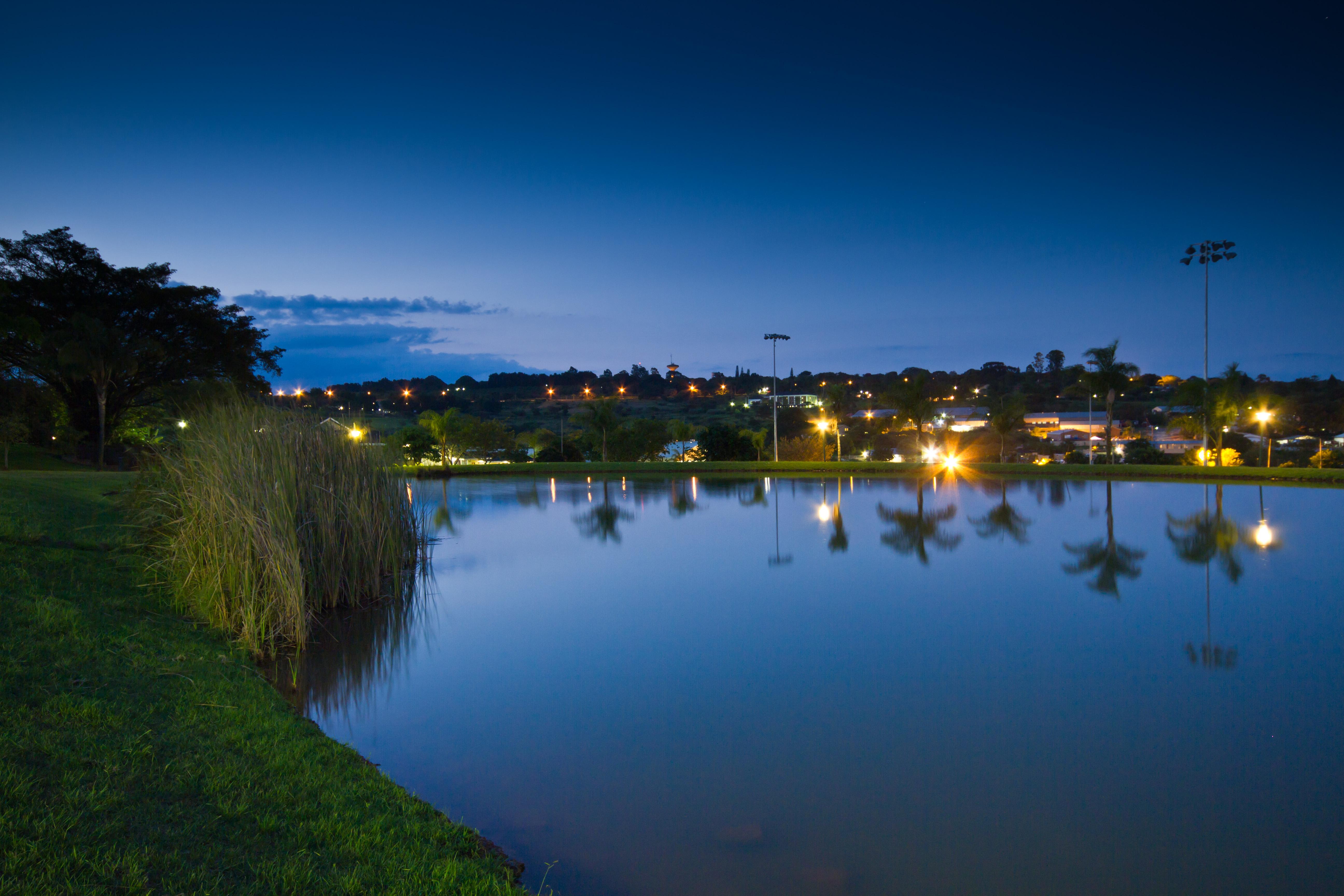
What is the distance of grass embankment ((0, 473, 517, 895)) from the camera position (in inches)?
107

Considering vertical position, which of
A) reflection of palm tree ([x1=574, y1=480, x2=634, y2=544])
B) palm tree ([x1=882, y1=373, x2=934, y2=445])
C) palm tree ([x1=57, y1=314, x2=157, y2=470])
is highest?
palm tree ([x1=57, y1=314, x2=157, y2=470])

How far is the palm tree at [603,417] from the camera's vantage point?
1558 inches

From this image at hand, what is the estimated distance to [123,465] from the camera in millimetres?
23625

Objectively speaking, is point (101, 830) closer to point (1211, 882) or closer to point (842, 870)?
point (842, 870)

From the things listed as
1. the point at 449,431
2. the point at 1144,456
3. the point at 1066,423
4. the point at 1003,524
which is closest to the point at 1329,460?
the point at 1144,456

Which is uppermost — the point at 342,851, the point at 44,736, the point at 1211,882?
the point at 44,736

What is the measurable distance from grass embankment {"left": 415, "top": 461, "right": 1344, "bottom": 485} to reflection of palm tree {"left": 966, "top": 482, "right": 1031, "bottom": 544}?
1110 centimetres

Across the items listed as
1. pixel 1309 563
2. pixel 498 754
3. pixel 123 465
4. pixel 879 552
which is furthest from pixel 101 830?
pixel 123 465

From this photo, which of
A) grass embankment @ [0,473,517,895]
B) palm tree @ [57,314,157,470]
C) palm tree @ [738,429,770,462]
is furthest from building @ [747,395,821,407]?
grass embankment @ [0,473,517,895]

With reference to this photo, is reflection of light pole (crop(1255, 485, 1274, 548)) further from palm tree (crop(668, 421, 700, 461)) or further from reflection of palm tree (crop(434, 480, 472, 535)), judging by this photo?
palm tree (crop(668, 421, 700, 461))

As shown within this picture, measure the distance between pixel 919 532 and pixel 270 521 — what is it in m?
10.9

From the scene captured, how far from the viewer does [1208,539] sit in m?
12.8

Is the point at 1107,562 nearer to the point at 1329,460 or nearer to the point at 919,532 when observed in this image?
the point at 919,532

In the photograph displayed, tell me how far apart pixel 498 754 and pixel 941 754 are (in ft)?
8.83
